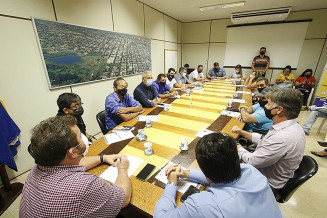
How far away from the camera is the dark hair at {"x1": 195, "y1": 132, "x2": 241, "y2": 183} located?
758 mm

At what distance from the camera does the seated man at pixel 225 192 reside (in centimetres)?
67

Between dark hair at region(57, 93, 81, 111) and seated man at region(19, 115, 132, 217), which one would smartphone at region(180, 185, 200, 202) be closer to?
seated man at region(19, 115, 132, 217)

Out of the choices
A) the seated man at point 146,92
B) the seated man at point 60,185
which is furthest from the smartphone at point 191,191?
the seated man at point 146,92

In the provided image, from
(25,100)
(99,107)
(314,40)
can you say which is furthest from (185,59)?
(25,100)

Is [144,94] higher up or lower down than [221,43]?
lower down

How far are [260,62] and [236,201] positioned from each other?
22.3ft

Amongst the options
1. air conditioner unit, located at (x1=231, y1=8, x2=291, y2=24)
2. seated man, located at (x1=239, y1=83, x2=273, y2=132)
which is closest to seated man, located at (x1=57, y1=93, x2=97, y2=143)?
seated man, located at (x1=239, y1=83, x2=273, y2=132)

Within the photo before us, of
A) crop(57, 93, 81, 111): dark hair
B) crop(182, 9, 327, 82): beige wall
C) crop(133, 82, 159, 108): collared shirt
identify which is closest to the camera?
crop(57, 93, 81, 111): dark hair

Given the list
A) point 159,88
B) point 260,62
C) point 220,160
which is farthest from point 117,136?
point 260,62

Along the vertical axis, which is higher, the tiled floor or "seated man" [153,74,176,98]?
"seated man" [153,74,176,98]

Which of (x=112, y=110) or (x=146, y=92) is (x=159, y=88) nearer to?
(x=146, y=92)

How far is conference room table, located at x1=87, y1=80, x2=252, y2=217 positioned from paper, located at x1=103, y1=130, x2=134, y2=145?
0.18ft

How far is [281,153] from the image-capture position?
1.23 metres

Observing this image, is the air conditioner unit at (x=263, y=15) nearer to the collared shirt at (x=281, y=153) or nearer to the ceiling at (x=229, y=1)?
the ceiling at (x=229, y=1)
